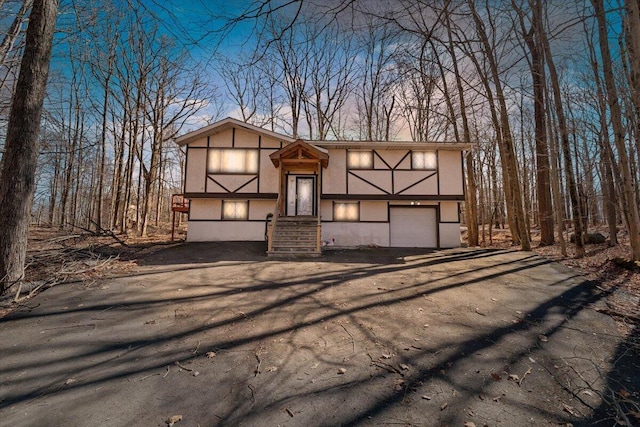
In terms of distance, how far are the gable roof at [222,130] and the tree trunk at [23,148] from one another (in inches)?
331

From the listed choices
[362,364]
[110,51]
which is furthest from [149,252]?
[110,51]

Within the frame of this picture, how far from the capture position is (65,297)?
19.4 ft

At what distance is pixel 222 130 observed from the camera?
14664mm

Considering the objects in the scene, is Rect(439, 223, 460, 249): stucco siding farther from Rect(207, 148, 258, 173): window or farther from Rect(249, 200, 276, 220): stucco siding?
Rect(207, 148, 258, 173): window

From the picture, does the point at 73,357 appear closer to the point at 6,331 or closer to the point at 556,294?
the point at 6,331

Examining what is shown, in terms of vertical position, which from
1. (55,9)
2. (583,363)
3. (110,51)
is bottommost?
(583,363)

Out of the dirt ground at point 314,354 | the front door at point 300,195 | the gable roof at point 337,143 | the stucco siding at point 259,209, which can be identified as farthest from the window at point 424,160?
the dirt ground at point 314,354

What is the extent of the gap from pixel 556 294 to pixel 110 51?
24666 millimetres

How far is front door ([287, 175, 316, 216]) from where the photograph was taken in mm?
14859

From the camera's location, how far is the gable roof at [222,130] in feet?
46.3

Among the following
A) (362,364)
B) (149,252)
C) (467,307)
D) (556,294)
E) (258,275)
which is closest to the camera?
(362,364)

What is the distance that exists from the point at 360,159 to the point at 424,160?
3372 millimetres

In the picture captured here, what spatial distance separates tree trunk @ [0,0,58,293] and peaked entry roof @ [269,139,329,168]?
813 cm

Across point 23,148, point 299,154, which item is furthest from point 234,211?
point 23,148
